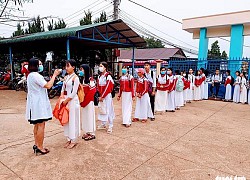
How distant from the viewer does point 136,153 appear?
3557 millimetres

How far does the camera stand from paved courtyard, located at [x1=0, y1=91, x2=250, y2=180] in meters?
2.91

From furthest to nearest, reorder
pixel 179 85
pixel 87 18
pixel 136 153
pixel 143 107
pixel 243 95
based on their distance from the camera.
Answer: pixel 87 18 → pixel 243 95 → pixel 179 85 → pixel 143 107 → pixel 136 153

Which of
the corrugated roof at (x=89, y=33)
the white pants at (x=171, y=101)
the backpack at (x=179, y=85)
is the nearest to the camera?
the white pants at (x=171, y=101)

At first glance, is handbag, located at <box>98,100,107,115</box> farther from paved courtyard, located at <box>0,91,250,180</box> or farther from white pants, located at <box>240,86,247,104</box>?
white pants, located at <box>240,86,247,104</box>

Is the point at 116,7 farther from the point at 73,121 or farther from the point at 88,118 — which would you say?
the point at 73,121

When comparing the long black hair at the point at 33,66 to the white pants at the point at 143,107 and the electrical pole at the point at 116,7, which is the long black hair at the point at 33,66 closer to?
the white pants at the point at 143,107

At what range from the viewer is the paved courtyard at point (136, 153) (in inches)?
115

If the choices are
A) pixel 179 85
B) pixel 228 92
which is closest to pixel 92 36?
pixel 179 85

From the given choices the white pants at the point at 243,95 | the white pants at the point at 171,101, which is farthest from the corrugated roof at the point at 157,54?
the white pants at the point at 171,101

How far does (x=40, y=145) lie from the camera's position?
135 inches

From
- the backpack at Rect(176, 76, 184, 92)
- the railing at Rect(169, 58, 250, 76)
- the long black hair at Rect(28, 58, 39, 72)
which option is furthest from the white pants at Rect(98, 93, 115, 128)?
the railing at Rect(169, 58, 250, 76)

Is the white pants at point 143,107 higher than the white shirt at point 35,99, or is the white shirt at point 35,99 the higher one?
the white shirt at point 35,99

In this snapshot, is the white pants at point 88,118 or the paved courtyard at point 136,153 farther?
the white pants at point 88,118

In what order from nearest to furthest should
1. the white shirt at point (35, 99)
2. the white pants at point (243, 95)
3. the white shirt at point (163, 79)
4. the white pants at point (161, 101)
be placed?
the white shirt at point (35, 99) < the white shirt at point (163, 79) < the white pants at point (161, 101) < the white pants at point (243, 95)
